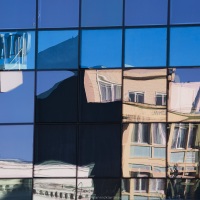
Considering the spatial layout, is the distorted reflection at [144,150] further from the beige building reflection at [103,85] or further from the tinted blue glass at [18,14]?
the tinted blue glass at [18,14]

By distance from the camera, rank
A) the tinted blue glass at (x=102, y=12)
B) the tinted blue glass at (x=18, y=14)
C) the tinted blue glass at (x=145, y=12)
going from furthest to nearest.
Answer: the tinted blue glass at (x=18, y=14) < the tinted blue glass at (x=102, y=12) < the tinted blue glass at (x=145, y=12)

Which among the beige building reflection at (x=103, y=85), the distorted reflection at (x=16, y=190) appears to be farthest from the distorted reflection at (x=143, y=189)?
the distorted reflection at (x=16, y=190)

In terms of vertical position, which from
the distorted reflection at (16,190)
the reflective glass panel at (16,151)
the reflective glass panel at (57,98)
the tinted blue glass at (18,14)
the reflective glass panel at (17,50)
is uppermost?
the tinted blue glass at (18,14)

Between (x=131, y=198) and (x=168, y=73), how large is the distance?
4005 millimetres

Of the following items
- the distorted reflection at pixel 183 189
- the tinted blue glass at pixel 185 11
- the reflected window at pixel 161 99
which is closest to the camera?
the distorted reflection at pixel 183 189

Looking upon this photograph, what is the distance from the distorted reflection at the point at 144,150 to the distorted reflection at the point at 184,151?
0.24 meters

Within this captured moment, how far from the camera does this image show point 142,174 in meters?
18.3

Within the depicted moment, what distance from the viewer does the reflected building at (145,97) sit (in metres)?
18.5

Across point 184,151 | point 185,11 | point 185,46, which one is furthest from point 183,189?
point 185,11

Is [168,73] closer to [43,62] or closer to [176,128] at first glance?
[176,128]

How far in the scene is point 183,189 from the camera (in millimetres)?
18062

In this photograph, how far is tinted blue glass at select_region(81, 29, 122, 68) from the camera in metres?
18.8

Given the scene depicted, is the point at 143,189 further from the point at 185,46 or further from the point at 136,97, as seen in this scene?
the point at 185,46

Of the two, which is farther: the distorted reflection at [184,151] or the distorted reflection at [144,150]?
the distorted reflection at [144,150]
